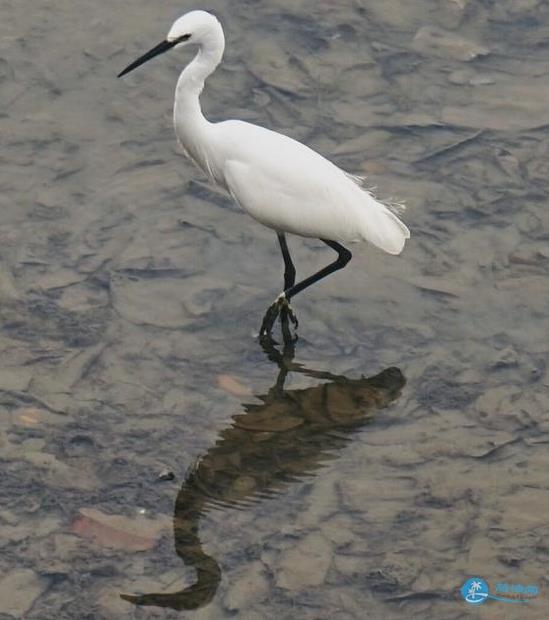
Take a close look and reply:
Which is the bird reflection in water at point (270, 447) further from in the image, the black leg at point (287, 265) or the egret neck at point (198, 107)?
the egret neck at point (198, 107)

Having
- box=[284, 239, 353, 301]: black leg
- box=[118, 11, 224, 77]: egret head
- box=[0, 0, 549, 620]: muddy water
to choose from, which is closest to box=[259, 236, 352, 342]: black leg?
box=[284, 239, 353, 301]: black leg

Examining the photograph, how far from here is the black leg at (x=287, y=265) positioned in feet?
23.1

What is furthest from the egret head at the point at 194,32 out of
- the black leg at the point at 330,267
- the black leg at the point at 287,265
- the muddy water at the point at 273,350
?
the muddy water at the point at 273,350

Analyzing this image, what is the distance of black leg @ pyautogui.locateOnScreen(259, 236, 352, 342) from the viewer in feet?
22.9

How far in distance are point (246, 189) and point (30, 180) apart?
1.76 metres

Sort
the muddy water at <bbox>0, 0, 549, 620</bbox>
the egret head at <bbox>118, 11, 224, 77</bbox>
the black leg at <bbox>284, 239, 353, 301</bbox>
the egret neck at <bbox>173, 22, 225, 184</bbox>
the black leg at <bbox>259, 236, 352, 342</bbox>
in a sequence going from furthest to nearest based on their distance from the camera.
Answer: the black leg at <bbox>284, 239, 353, 301</bbox> → the black leg at <bbox>259, 236, 352, 342</bbox> → the egret neck at <bbox>173, 22, 225, 184</bbox> → the egret head at <bbox>118, 11, 224, 77</bbox> → the muddy water at <bbox>0, 0, 549, 620</bbox>

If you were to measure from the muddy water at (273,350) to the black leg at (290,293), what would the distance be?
0.11 metres

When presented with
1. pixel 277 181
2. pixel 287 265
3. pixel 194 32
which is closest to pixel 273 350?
pixel 287 265

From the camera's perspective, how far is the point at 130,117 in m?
8.58

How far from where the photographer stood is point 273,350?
6.96 metres

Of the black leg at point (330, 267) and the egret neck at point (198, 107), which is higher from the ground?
the egret neck at point (198, 107)

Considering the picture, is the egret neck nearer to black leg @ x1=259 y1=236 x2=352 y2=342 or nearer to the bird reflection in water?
black leg @ x1=259 y1=236 x2=352 y2=342

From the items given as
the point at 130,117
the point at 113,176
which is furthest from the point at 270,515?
the point at 130,117

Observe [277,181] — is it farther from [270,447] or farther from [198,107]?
[270,447]
